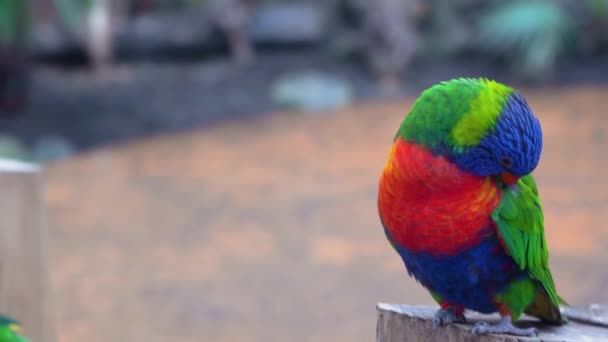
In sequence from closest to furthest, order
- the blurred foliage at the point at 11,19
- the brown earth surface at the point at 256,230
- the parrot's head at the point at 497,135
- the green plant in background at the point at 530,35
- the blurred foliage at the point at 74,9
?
the parrot's head at the point at 497,135 → the brown earth surface at the point at 256,230 → the blurred foliage at the point at 11,19 → the blurred foliage at the point at 74,9 → the green plant in background at the point at 530,35

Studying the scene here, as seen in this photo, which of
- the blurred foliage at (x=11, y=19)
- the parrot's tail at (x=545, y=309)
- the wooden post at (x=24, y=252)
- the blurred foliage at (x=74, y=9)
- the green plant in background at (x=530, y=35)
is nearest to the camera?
the parrot's tail at (x=545, y=309)

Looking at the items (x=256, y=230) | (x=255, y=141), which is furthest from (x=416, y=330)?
(x=255, y=141)

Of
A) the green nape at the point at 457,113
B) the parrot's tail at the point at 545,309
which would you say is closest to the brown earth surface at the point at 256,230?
the parrot's tail at the point at 545,309

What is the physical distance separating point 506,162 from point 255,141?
27.7 ft

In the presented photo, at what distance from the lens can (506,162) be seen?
1938 millimetres

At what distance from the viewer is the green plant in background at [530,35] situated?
12.1m

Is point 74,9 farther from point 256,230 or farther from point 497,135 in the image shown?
point 497,135

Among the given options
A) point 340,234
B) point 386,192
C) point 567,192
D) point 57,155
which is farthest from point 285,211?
point 386,192

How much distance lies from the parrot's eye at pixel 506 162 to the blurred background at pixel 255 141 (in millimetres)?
3824

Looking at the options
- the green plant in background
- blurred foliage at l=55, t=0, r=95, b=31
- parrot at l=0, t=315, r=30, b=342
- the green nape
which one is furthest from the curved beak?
the green plant in background

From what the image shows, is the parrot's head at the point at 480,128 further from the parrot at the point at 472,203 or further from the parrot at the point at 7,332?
the parrot at the point at 7,332

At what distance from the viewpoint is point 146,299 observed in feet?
20.6

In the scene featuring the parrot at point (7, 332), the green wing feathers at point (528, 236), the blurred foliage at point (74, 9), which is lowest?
the parrot at point (7, 332)

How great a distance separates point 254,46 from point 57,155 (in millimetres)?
4332
